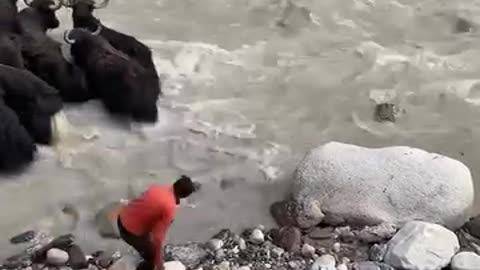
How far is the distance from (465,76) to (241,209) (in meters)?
1.53

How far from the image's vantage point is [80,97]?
4.28m

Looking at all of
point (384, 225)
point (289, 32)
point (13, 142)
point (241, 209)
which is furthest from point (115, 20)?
point (384, 225)

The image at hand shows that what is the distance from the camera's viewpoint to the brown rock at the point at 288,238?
3.48 metres

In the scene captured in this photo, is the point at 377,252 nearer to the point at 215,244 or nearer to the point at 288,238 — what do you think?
the point at 288,238

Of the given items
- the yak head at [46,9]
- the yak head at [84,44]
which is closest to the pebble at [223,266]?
the yak head at [84,44]

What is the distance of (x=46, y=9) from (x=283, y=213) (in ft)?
5.17

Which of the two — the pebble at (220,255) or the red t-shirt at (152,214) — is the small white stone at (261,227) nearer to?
the pebble at (220,255)

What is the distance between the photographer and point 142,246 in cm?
306

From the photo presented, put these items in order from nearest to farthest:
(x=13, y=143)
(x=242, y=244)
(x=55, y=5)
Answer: (x=242, y=244), (x=13, y=143), (x=55, y=5)

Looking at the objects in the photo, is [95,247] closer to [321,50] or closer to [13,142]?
[13,142]

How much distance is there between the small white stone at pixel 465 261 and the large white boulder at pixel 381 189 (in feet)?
0.86

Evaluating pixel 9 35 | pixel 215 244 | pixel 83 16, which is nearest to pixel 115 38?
pixel 83 16

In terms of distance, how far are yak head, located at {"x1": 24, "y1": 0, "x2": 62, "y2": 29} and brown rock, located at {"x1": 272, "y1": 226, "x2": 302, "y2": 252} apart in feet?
5.37

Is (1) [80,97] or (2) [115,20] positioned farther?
(2) [115,20]
